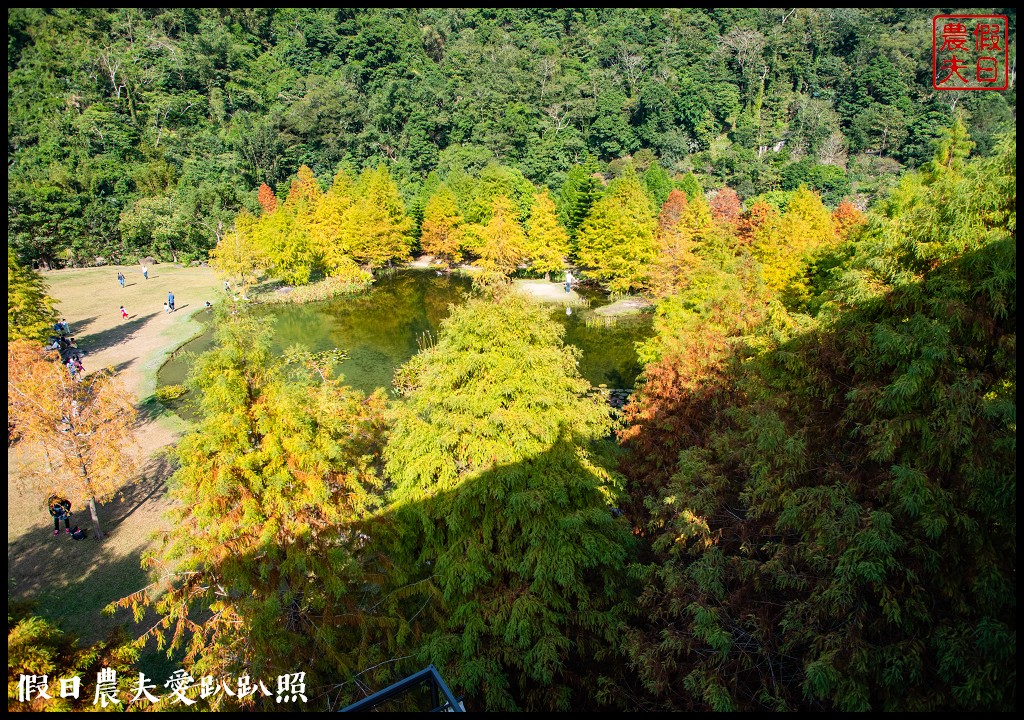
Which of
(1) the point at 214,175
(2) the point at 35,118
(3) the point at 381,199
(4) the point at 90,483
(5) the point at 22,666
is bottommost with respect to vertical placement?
(4) the point at 90,483

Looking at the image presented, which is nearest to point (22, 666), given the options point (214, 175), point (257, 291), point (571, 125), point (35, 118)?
point (257, 291)

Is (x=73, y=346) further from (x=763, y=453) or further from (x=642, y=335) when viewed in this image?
(x=763, y=453)

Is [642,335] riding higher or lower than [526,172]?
lower

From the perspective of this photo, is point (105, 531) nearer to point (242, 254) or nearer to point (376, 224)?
point (242, 254)

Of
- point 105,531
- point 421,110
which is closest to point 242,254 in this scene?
point 105,531

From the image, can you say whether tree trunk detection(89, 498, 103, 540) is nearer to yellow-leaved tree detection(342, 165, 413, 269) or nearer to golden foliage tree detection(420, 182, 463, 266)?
yellow-leaved tree detection(342, 165, 413, 269)

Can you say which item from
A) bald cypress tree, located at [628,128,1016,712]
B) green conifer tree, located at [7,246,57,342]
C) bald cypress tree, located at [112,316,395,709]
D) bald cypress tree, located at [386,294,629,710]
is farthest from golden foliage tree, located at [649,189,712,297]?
green conifer tree, located at [7,246,57,342]

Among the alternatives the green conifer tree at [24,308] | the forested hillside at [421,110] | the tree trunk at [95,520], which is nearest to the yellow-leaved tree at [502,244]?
the forested hillside at [421,110]

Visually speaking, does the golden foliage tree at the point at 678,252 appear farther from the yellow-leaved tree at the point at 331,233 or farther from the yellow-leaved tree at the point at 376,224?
the yellow-leaved tree at the point at 331,233
